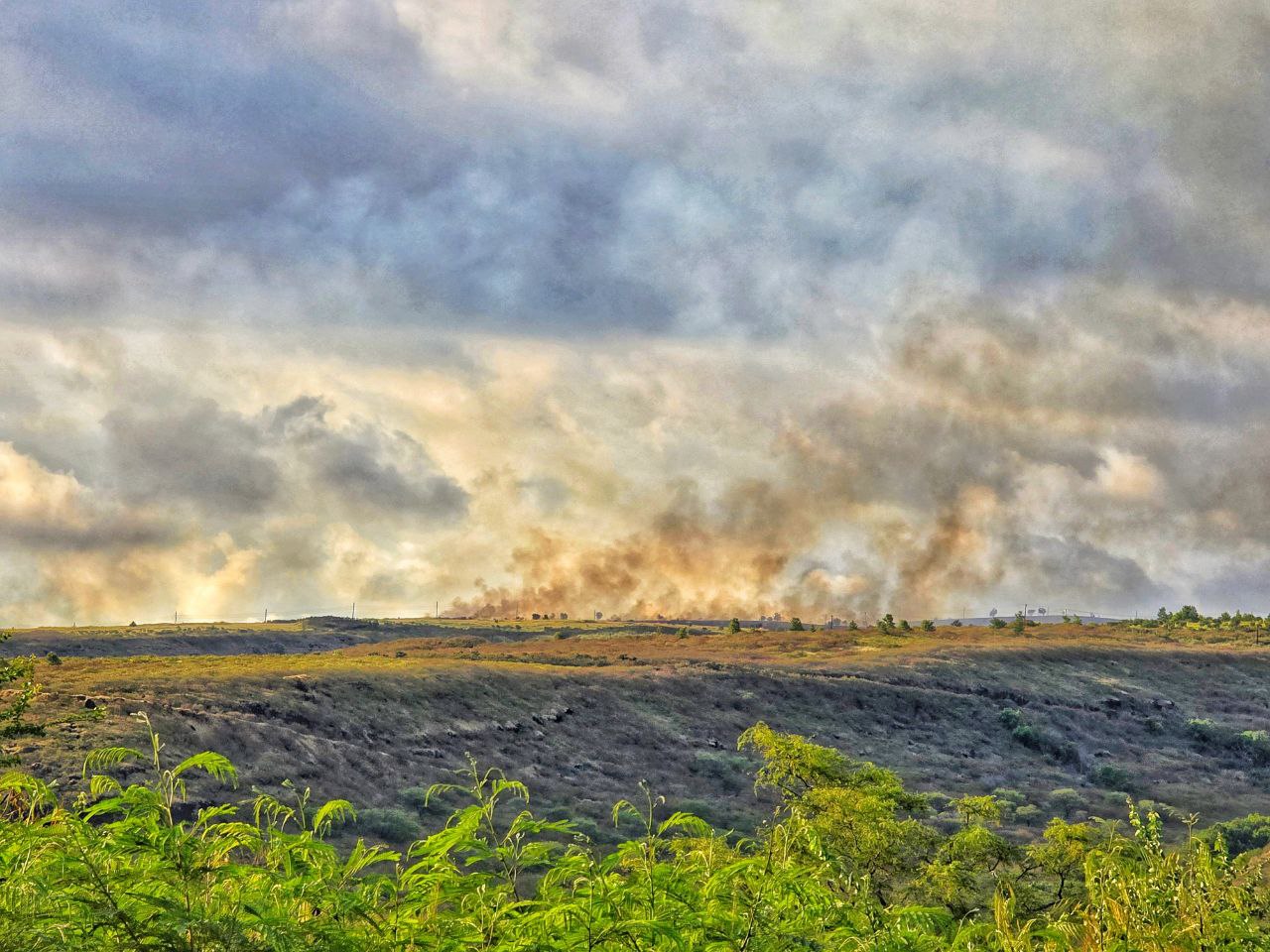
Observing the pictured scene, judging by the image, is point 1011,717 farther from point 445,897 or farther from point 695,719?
point 445,897

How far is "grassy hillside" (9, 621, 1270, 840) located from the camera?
39.3 m

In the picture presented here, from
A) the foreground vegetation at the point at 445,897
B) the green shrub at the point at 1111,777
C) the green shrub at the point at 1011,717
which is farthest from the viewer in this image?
the green shrub at the point at 1011,717

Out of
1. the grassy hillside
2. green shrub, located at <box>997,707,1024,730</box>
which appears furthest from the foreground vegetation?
green shrub, located at <box>997,707,1024,730</box>

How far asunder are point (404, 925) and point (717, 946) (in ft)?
4.73

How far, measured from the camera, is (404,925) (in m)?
4.65

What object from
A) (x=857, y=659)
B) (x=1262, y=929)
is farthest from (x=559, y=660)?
Result: (x=1262, y=929)

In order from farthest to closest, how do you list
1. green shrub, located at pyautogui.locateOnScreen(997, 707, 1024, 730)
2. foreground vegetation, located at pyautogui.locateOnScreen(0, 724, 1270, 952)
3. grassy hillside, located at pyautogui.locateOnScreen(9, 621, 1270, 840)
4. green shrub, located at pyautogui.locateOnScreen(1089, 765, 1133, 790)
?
green shrub, located at pyautogui.locateOnScreen(997, 707, 1024, 730) < green shrub, located at pyautogui.locateOnScreen(1089, 765, 1133, 790) < grassy hillside, located at pyautogui.locateOnScreen(9, 621, 1270, 840) < foreground vegetation, located at pyautogui.locateOnScreen(0, 724, 1270, 952)

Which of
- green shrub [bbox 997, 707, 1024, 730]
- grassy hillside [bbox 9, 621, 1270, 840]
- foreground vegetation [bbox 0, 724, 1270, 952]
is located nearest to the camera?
foreground vegetation [bbox 0, 724, 1270, 952]

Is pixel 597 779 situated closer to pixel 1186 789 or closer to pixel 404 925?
pixel 1186 789

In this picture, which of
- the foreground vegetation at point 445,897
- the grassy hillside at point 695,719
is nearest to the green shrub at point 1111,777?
the grassy hillside at point 695,719

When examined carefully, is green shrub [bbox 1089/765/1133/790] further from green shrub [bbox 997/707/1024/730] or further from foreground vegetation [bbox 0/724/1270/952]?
foreground vegetation [bbox 0/724/1270/952]

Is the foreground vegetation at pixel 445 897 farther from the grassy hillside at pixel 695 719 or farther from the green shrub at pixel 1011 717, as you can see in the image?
the green shrub at pixel 1011 717

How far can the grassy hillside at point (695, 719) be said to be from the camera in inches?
1547

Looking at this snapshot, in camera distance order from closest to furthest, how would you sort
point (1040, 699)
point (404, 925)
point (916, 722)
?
point (404, 925) → point (916, 722) → point (1040, 699)
